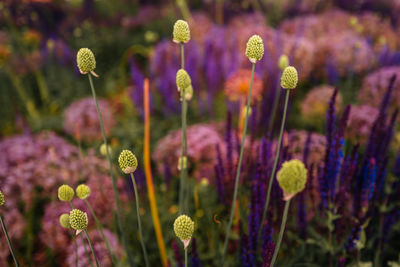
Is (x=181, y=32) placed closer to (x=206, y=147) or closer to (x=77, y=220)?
(x=77, y=220)

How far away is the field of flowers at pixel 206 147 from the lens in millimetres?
1145

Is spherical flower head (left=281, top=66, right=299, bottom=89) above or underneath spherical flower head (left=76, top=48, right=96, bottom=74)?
underneath

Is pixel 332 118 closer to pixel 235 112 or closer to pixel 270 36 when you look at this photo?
pixel 235 112

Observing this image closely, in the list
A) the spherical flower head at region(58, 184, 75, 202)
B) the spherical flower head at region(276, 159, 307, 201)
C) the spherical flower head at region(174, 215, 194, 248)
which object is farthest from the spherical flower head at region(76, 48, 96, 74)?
the spherical flower head at region(276, 159, 307, 201)

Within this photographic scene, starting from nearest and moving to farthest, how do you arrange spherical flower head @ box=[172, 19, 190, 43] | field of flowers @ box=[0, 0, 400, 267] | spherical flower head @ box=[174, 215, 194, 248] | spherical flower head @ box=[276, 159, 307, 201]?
spherical flower head @ box=[276, 159, 307, 201]
spherical flower head @ box=[174, 215, 194, 248]
spherical flower head @ box=[172, 19, 190, 43]
field of flowers @ box=[0, 0, 400, 267]

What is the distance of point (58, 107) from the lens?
3.76 metres

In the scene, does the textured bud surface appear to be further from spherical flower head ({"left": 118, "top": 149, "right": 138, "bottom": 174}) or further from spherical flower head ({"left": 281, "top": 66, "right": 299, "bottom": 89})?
spherical flower head ({"left": 281, "top": 66, "right": 299, "bottom": 89})

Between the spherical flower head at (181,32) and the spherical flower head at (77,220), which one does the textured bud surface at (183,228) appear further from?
the spherical flower head at (181,32)

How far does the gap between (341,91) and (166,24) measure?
3609 millimetres

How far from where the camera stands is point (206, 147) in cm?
213

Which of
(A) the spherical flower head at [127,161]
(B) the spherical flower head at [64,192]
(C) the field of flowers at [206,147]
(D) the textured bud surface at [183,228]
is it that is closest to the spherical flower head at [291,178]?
(C) the field of flowers at [206,147]

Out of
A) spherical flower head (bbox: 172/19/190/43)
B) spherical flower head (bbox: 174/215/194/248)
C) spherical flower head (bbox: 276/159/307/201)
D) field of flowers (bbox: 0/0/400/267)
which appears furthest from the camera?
field of flowers (bbox: 0/0/400/267)

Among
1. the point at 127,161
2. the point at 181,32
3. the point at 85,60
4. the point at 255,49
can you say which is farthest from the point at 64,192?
the point at 255,49

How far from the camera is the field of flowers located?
45.1 inches
